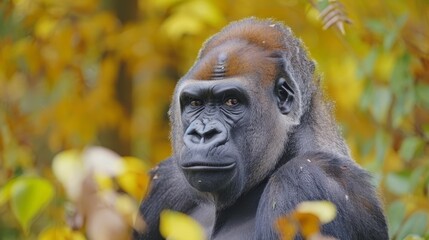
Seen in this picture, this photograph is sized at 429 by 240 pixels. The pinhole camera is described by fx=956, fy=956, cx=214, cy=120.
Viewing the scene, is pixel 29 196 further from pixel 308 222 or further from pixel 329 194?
pixel 329 194

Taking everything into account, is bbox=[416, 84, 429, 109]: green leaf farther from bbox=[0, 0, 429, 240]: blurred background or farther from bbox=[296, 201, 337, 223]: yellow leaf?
bbox=[296, 201, 337, 223]: yellow leaf

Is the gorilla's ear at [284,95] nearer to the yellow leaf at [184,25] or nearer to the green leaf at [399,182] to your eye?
the green leaf at [399,182]

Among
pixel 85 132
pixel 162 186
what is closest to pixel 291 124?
pixel 162 186

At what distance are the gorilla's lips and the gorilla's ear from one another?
1.85 feet

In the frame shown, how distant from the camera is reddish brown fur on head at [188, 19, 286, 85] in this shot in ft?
15.5

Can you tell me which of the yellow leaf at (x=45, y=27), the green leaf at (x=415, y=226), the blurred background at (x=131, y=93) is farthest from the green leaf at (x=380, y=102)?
the yellow leaf at (x=45, y=27)

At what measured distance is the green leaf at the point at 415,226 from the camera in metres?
4.70

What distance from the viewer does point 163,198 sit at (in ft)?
17.2

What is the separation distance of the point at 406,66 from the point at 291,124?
1.10 meters

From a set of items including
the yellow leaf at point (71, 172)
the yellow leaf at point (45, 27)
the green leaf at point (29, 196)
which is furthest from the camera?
the yellow leaf at point (45, 27)

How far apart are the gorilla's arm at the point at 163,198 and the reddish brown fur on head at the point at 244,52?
70cm

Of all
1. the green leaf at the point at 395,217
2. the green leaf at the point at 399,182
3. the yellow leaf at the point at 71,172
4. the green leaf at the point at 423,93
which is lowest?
the green leaf at the point at 395,217

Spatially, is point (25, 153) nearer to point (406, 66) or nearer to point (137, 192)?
point (406, 66)

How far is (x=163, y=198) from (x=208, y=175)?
3.22ft
